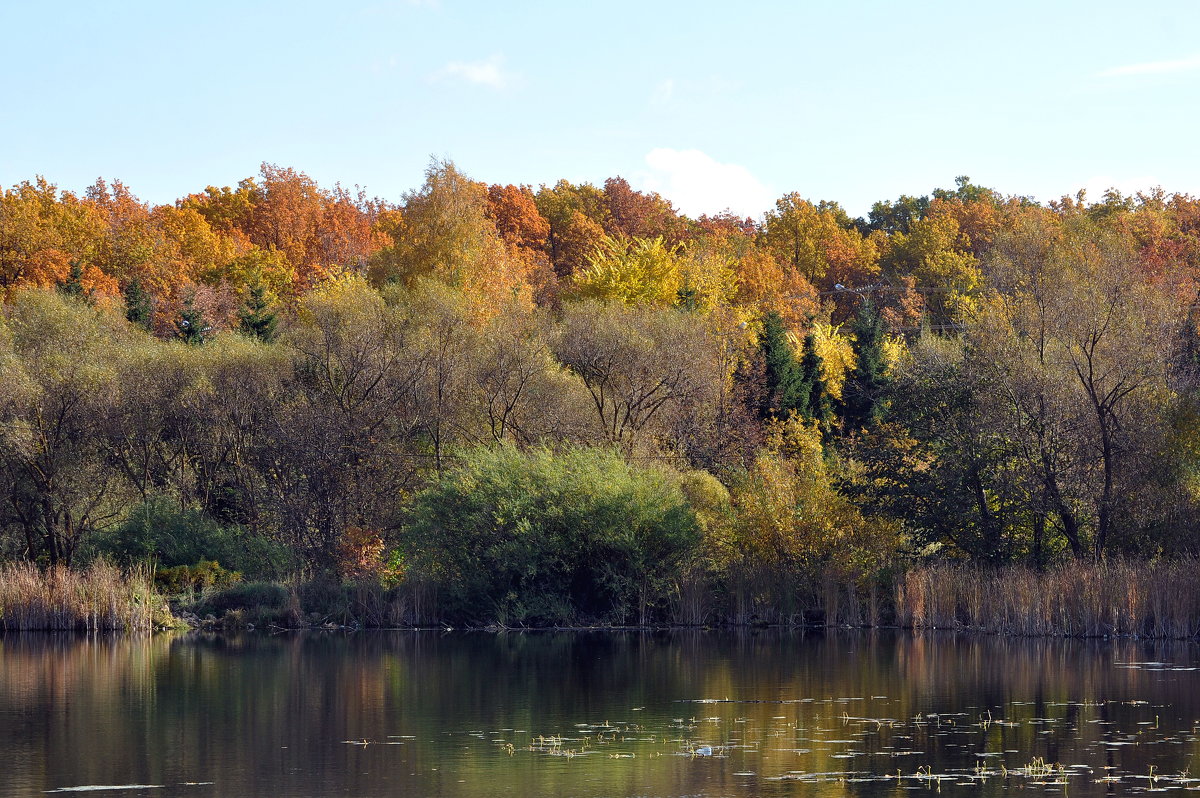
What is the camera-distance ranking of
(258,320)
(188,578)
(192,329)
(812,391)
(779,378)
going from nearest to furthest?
1. (188,578)
2. (192,329)
3. (258,320)
4. (779,378)
5. (812,391)

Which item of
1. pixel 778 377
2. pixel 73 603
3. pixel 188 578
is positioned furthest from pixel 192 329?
pixel 778 377

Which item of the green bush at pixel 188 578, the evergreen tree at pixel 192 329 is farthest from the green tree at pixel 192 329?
the green bush at pixel 188 578

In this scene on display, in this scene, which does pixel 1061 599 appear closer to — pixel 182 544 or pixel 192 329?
pixel 182 544

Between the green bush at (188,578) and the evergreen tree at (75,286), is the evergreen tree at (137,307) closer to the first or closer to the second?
the evergreen tree at (75,286)

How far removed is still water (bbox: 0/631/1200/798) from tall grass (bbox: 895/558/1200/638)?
1.05 m

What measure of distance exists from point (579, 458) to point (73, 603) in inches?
527

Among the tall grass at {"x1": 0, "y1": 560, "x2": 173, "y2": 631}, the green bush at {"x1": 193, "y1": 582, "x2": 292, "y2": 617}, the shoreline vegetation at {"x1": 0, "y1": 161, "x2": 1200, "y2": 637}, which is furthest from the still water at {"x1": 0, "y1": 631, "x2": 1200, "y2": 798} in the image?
the green bush at {"x1": 193, "y1": 582, "x2": 292, "y2": 617}

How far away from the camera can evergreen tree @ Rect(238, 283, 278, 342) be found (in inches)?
2083

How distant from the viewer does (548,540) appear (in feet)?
126

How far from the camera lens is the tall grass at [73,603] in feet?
120

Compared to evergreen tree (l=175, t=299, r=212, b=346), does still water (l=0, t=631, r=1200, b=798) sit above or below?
below

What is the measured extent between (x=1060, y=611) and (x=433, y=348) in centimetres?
2206

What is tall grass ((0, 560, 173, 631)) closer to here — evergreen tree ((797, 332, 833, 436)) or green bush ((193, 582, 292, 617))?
green bush ((193, 582, 292, 617))

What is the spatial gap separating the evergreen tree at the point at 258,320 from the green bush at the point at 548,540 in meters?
15.5
